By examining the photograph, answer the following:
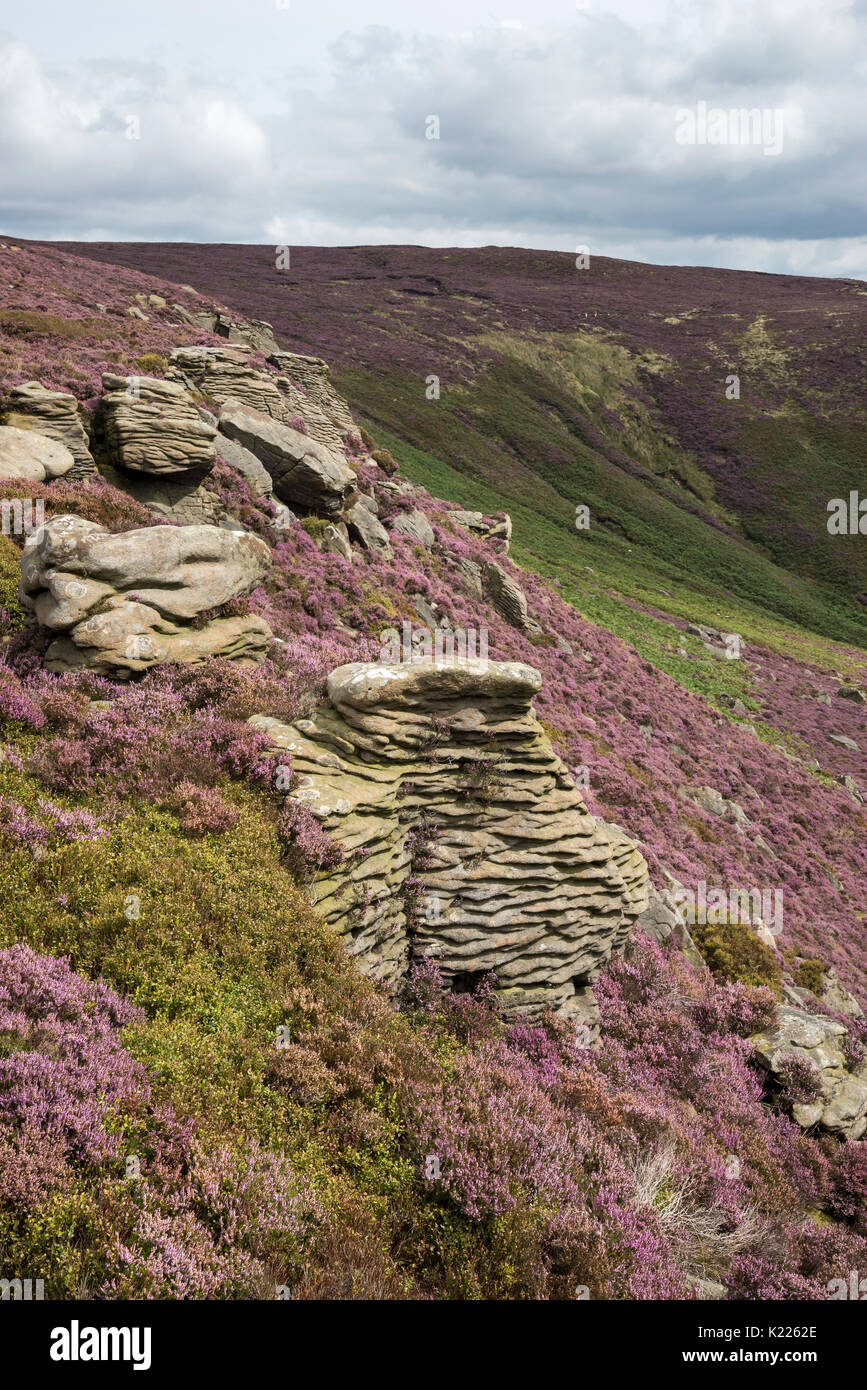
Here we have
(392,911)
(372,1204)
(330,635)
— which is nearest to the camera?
(372,1204)

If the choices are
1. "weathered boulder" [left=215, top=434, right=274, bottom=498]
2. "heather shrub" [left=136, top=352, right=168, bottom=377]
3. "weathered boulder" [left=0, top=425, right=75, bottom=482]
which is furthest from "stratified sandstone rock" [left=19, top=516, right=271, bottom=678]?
"heather shrub" [left=136, top=352, right=168, bottom=377]

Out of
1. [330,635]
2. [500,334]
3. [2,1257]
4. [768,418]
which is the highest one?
[500,334]

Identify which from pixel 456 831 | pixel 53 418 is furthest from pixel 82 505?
pixel 456 831

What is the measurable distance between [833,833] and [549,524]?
44732 mm

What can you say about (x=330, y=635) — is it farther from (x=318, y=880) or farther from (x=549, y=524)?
(x=549, y=524)

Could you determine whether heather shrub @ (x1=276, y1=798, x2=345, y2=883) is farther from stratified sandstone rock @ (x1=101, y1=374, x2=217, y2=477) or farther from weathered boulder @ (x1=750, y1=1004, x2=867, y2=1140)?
stratified sandstone rock @ (x1=101, y1=374, x2=217, y2=477)

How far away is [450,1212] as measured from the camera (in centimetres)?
597

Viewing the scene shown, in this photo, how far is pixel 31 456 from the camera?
1617cm

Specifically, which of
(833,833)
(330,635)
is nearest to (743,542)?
(833,833)

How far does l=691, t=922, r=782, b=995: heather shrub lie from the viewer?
53.7ft

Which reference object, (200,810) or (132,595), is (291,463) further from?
(200,810)

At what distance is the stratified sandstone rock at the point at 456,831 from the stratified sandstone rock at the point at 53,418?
38.4ft

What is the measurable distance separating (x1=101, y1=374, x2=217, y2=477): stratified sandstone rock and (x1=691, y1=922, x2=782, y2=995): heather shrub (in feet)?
61.1

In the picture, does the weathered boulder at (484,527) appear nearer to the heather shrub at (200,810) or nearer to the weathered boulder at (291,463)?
the weathered boulder at (291,463)
